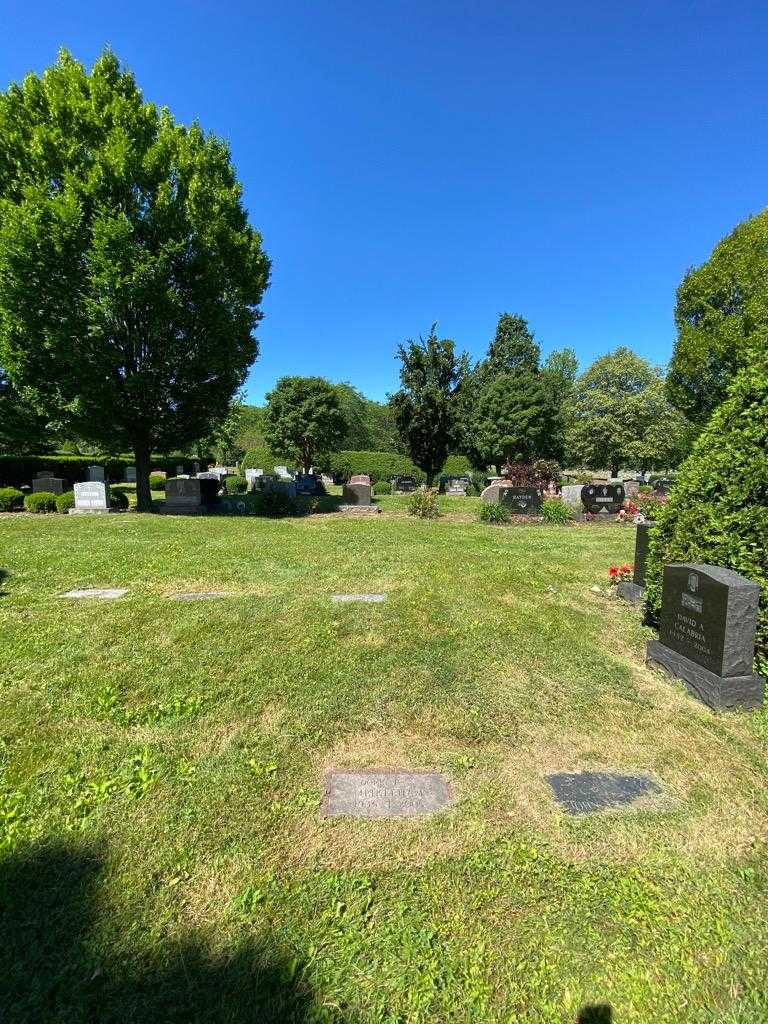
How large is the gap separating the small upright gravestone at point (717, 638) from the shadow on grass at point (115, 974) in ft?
10.9

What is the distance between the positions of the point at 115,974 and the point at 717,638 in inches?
160

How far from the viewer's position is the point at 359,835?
213 centimetres

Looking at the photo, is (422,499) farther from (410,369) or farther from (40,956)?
(40,956)

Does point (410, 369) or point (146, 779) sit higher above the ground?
point (410, 369)

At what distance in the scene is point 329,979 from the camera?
1555 mm

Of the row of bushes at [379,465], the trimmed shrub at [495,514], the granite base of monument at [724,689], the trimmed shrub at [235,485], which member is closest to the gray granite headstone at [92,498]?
the trimmed shrub at [495,514]

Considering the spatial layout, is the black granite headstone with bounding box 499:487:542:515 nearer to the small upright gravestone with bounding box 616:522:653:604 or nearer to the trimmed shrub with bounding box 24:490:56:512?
the small upright gravestone with bounding box 616:522:653:604

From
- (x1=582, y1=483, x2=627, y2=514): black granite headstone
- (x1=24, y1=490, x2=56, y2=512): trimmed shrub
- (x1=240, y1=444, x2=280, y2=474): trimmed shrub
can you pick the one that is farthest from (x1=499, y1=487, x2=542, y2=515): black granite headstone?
(x1=240, y1=444, x2=280, y2=474): trimmed shrub

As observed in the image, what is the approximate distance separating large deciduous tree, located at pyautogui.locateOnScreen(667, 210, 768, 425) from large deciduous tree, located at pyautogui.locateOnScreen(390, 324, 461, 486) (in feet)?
31.1

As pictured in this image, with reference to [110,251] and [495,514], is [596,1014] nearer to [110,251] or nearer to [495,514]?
[495,514]

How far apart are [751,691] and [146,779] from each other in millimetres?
4179

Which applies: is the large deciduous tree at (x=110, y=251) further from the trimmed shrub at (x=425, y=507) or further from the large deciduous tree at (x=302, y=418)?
the large deciduous tree at (x=302, y=418)

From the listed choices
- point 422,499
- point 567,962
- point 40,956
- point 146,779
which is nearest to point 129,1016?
point 40,956

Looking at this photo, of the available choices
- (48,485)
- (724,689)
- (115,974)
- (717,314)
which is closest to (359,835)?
(115,974)
